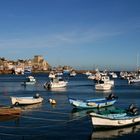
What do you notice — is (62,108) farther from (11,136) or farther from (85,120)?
(11,136)

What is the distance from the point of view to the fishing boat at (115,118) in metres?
35.5

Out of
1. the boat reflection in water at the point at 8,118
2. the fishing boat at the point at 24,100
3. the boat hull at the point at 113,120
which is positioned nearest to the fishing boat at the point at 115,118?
the boat hull at the point at 113,120

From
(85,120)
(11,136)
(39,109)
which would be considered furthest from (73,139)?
(39,109)

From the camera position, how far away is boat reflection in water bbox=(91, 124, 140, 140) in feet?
110

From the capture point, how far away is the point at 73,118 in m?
43.4

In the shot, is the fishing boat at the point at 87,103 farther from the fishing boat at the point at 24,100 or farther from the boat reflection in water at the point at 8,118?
the boat reflection in water at the point at 8,118

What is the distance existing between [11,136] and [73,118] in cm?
1205

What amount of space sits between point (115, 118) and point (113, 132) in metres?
1.55

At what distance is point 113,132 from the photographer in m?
35.5

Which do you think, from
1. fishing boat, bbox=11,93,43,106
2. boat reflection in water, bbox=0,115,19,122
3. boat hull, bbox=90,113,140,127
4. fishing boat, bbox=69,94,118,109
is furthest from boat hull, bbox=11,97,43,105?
boat hull, bbox=90,113,140,127

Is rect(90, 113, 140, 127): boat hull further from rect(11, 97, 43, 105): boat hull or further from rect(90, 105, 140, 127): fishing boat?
rect(11, 97, 43, 105): boat hull

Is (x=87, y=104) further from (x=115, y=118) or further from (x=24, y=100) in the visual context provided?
(x=115, y=118)

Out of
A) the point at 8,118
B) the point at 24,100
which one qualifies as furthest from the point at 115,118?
the point at 24,100

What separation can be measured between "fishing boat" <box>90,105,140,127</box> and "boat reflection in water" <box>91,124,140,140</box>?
0.51m
